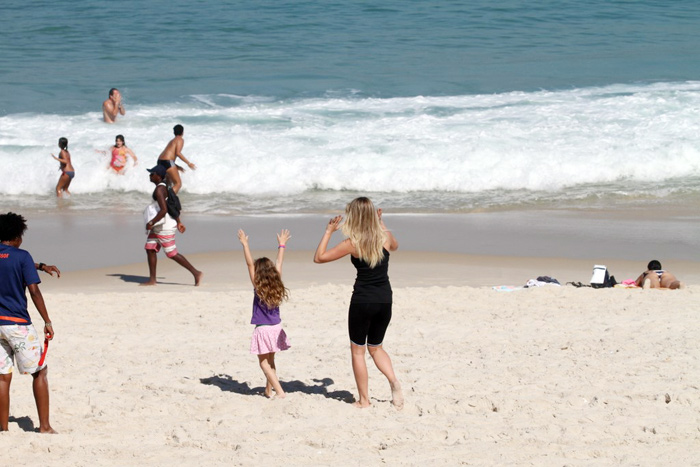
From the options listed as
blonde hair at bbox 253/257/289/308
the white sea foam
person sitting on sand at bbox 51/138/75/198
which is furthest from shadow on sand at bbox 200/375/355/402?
person sitting on sand at bbox 51/138/75/198

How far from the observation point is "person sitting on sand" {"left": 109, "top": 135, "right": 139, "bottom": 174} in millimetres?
16703

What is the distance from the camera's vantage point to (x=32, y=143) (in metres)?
18.8

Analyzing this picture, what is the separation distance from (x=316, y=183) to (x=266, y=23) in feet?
45.0

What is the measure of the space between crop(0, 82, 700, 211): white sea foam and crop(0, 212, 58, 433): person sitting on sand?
33.0 ft

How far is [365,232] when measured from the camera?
5879mm

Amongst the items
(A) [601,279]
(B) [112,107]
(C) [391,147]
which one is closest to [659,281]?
(A) [601,279]

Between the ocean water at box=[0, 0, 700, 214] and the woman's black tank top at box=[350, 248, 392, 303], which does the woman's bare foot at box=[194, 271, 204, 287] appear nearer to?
the ocean water at box=[0, 0, 700, 214]

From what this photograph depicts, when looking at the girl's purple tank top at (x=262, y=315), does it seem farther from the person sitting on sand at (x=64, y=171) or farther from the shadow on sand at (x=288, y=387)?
the person sitting on sand at (x=64, y=171)

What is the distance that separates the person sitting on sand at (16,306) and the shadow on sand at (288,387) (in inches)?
62.9

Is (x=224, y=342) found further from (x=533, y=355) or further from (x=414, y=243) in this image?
(x=414, y=243)

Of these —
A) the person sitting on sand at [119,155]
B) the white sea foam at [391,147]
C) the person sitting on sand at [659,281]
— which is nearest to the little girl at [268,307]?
the person sitting on sand at [659,281]

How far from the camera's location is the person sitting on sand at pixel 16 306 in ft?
17.9

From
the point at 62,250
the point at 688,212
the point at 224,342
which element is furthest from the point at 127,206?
the point at 688,212

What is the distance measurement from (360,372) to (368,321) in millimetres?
401
